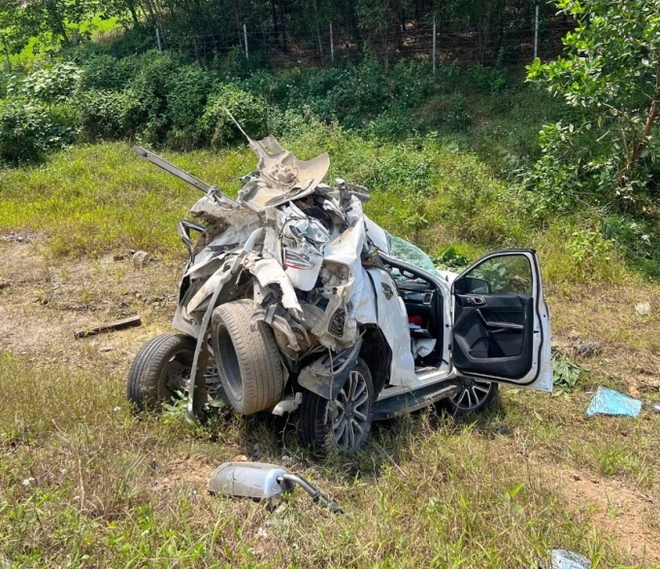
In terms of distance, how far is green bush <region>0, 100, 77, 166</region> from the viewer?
12469 mm

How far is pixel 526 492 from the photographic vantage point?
11.5 ft

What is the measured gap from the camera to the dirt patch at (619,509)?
10.9ft

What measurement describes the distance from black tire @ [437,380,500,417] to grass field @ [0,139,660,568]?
11 centimetres

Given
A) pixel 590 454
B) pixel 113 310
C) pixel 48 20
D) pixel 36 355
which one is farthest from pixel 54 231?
pixel 48 20

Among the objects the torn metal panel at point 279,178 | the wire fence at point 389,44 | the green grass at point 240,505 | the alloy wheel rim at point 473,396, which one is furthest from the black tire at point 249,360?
the wire fence at point 389,44

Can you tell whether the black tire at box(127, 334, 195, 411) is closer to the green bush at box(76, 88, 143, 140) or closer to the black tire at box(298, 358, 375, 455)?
the black tire at box(298, 358, 375, 455)

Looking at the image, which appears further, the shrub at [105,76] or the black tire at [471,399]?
the shrub at [105,76]

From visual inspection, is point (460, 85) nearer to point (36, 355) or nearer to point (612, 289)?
point (612, 289)

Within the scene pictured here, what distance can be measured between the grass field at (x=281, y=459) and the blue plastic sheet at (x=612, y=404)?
13 cm

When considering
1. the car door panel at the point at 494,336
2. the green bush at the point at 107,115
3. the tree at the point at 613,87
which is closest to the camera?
the car door panel at the point at 494,336

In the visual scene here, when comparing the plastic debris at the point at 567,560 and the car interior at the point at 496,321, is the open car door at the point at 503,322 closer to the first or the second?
the car interior at the point at 496,321

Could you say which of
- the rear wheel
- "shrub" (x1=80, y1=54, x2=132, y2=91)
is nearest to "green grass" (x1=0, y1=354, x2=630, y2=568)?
the rear wheel

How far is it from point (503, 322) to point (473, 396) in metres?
0.94

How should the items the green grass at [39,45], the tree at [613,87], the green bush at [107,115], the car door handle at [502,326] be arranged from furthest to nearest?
1. the green grass at [39,45]
2. the green bush at [107,115]
3. the tree at [613,87]
4. the car door handle at [502,326]
